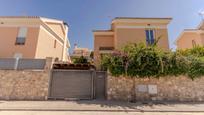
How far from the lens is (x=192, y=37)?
897 inches

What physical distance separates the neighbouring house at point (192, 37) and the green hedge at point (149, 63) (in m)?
11.3

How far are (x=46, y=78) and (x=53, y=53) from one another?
35.0 feet

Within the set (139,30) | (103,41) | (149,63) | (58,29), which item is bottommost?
(149,63)

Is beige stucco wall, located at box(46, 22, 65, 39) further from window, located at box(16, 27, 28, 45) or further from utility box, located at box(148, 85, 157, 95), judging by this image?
utility box, located at box(148, 85, 157, 95)

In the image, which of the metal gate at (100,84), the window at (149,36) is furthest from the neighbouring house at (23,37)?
the window at (149,36)

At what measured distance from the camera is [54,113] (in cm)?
784

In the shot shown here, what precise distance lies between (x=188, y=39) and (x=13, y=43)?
2439 cm

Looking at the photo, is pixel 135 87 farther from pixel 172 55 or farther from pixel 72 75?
pixel 72 75

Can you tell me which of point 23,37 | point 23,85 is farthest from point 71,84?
point 23,37

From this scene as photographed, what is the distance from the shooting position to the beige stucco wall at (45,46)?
18391 millimetres

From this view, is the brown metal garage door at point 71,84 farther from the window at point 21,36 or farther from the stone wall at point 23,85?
the window at point 21,36

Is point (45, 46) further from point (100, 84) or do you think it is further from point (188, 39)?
point (188, 39)

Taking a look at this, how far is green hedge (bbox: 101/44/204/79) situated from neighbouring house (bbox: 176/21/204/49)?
1127cm

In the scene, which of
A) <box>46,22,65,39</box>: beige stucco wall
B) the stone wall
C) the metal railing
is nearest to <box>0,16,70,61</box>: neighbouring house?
<box>46,22,65,39</box>: beige stucco wall
